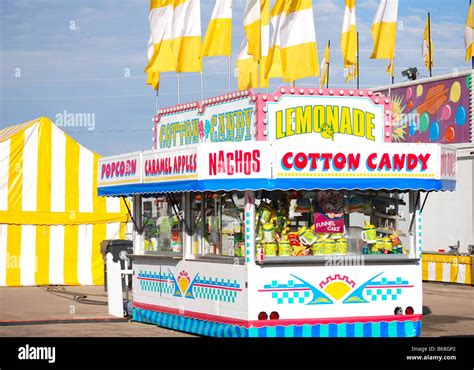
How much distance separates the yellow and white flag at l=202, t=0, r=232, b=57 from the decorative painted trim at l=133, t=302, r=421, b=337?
17.4ft

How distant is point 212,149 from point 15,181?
12495mm

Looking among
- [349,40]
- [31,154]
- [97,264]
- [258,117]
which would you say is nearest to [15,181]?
[31,154]

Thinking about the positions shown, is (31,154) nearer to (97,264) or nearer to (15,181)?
(15,181)

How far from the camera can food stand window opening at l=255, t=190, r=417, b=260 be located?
14195 mm

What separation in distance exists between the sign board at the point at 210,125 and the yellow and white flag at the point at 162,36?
42.7 inches

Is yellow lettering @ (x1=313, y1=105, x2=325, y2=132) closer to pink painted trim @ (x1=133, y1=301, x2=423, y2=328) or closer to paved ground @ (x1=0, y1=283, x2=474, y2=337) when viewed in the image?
pink painted trim @ (x1=133, y1=301, x2=423, y2=328)

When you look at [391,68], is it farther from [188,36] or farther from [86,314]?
[86,314]

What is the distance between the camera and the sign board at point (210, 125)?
14.8m

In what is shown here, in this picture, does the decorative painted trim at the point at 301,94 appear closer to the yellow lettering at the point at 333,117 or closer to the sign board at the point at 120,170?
the yellow lettering at the point at 333,117

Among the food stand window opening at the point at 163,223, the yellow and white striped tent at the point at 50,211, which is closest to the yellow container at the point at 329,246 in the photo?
the food stand window opening at the point at 163,223

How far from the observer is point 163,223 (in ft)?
54.2

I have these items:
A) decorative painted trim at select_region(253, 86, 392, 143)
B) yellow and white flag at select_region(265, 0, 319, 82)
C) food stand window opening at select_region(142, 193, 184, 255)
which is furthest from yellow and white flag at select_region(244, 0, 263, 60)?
food stand window opening at select_region(142, 193, 184, 255)

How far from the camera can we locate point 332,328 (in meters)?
14.1

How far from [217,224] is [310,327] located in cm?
217
